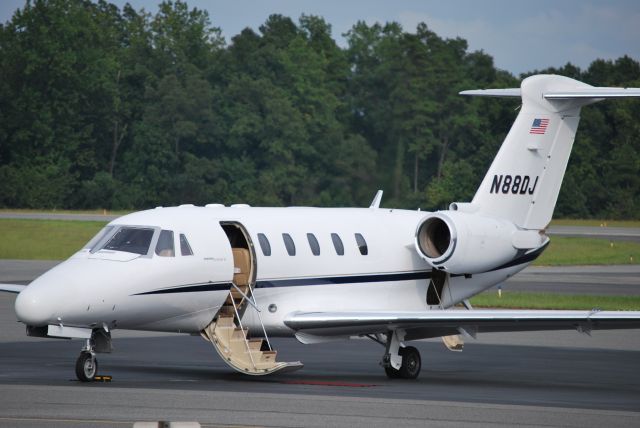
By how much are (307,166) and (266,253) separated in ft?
177

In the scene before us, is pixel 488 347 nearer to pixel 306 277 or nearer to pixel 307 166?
pixel 306 277

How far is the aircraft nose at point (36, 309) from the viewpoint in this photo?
17.9 meters

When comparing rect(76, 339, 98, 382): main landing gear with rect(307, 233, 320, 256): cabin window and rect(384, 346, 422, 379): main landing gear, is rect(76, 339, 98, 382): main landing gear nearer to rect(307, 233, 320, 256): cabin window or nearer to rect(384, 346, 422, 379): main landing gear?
rect(307, 233, 320, 256): cabin window

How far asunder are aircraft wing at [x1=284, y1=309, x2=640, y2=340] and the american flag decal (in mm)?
5125

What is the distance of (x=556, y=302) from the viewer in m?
35.5

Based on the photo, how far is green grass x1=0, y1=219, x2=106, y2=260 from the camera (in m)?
56.6

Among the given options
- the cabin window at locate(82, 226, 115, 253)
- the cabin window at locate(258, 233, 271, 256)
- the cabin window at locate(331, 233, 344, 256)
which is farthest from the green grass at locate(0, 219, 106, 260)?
the cabin window at locate(82, 226, 115, 253)

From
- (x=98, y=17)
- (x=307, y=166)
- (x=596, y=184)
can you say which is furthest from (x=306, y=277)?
(x=98, y=17)

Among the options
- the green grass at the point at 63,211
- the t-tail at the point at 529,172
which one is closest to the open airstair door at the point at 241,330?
the t-tail at the point at 529,172

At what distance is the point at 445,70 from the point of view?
Result: 3083 inches

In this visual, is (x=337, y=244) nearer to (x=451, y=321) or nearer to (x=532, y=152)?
(x=451, y=321)

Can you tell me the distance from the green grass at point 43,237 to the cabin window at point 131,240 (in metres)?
35.9

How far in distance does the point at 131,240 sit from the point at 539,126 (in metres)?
8.85

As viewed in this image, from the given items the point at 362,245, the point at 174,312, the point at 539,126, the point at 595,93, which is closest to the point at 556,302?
the point at 539,126
